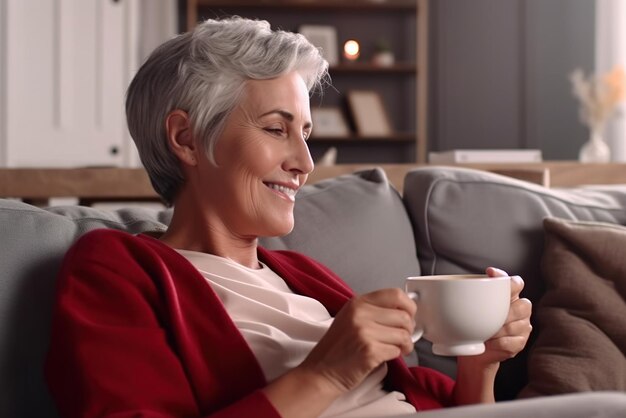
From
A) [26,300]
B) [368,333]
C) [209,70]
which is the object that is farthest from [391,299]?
[26,300]

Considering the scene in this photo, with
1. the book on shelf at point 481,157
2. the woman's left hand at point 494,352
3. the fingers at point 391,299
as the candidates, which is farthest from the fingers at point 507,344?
the book on shelf at point 481,157

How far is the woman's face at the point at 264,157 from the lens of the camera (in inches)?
50.6

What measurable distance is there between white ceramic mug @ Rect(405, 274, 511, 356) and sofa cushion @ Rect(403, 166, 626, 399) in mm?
769

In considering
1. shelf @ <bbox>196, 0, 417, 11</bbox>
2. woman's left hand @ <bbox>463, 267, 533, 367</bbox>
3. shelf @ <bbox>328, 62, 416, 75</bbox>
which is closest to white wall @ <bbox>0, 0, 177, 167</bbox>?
shelf @ <bbox>196, 0, 417, 11</bbox>

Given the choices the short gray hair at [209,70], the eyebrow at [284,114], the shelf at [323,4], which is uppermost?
the shelf at [323,4]

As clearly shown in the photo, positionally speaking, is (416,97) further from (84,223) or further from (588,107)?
(84,223)

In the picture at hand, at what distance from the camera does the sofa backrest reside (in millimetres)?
1291

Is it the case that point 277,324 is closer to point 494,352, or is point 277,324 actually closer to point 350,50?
point 494,352

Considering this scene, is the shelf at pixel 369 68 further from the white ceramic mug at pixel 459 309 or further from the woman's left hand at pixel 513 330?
the white ceramic mug at pixel 459 309

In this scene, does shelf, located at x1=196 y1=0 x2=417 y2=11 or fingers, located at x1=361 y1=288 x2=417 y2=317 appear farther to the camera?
shelf, located at x1=196 y1=0 x2=417 y2=11

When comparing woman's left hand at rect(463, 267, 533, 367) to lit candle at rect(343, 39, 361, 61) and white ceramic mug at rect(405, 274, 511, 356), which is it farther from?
lit candle at rect(343, 39, 361, 61)

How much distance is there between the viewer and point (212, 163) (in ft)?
4.32

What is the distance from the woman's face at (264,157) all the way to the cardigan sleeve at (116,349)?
0.19 meters

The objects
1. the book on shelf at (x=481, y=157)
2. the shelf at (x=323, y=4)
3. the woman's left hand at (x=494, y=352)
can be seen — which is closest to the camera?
the woman's left hand at (x=494, y=352)
